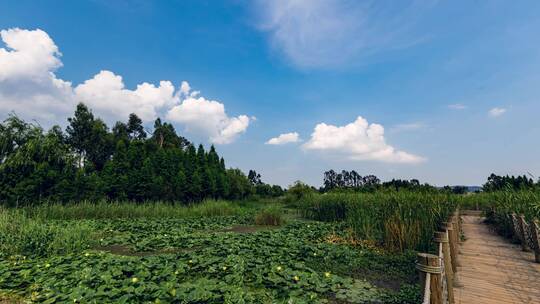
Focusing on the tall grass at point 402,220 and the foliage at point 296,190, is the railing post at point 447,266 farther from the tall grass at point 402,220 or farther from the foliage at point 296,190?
the foliage at point 296,190

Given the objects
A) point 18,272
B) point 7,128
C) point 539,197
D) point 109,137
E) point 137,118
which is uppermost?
point 137,118

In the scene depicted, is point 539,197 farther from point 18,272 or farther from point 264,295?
point 18,272

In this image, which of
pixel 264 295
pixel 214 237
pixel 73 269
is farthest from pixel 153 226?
pixel 264 295

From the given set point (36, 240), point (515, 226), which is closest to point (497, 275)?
point (515, 226)

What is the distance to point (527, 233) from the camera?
7.01 m

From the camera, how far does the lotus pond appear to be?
162 inches

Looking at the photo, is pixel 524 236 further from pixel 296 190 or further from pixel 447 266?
pixel 296 190

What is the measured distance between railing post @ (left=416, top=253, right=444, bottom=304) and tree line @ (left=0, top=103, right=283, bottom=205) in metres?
17.0

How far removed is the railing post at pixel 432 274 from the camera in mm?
2650

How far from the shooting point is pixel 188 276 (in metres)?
5.09

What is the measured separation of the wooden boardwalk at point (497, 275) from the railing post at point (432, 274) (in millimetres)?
1747

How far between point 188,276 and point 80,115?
97.5ft

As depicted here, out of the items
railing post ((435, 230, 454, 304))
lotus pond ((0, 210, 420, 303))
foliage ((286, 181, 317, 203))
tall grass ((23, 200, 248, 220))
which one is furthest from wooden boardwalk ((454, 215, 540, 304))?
foliage ((286, 181, 317, 203))

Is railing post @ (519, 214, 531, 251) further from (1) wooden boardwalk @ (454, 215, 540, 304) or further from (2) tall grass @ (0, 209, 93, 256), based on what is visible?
(2) tall grass @ (0, 209, 93, 256)
